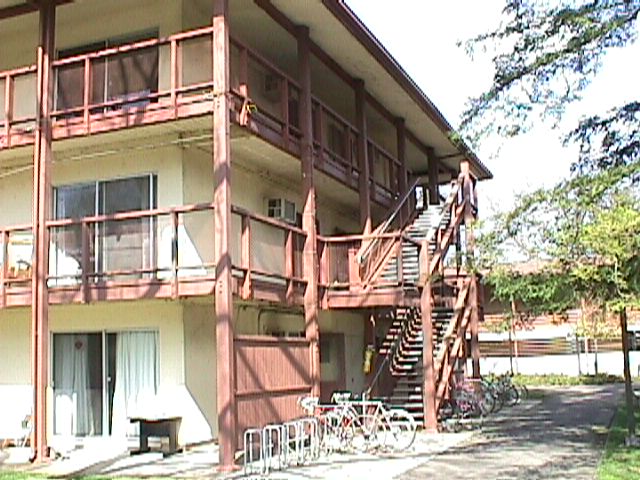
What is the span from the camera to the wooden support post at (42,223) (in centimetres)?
1372

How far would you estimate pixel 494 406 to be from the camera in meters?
21.4

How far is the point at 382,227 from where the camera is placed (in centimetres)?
1956

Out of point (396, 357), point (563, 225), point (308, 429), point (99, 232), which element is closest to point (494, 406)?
point (396, 357)

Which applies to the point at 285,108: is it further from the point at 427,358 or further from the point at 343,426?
the point at 343,426

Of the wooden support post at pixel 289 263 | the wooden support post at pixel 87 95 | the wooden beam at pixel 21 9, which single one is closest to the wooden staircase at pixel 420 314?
the wooden support post at pixel 289 263

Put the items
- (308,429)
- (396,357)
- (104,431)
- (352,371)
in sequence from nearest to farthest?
(308,429) < (104,431) < (396,357) < (352,371)

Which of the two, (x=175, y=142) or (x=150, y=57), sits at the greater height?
(x=150, y=57)

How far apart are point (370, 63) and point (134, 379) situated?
28.3ft

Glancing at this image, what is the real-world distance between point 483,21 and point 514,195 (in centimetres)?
374

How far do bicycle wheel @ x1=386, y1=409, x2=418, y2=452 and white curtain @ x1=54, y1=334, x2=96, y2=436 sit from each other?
5612 millimetres

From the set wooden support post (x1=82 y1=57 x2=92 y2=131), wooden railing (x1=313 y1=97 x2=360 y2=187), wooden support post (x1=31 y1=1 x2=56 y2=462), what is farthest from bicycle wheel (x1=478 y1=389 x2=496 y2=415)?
wooden support post (x1=82 y1=57 x2=92 y2=131)

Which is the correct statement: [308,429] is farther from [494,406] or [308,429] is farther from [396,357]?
[494,406]

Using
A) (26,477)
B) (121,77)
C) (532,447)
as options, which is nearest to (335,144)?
(121,77)

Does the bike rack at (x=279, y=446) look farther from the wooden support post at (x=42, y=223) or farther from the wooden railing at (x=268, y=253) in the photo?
the wooden support post at (x=42, y=223)
